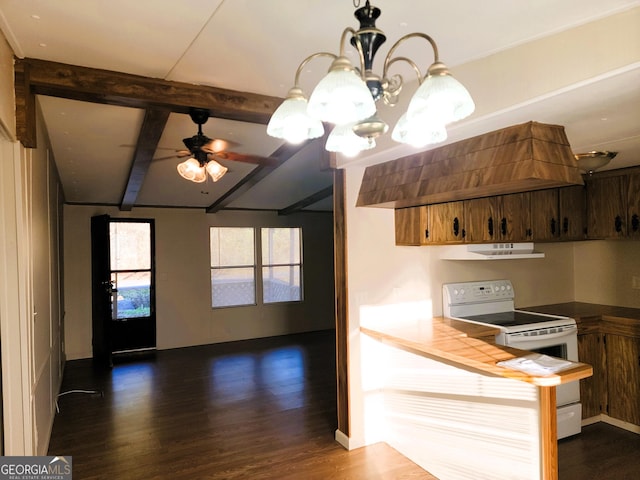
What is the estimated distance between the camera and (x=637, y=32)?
1.38 metres

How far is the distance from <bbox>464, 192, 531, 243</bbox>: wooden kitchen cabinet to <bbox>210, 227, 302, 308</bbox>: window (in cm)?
482

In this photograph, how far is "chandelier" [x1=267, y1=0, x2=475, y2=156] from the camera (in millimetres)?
1064

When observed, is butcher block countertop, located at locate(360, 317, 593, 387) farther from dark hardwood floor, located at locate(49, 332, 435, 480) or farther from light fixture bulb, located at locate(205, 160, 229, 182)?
light fixture bulb, located at locate(205, 160, 229, 182)

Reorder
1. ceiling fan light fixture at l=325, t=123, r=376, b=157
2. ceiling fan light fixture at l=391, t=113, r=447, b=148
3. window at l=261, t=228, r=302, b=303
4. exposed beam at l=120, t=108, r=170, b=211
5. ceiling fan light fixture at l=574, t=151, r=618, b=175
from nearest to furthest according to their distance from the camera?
ceiling fan light fixture at l=391, t=113, r=447, b=148 → ceiling fan light fixture at l=325, t=123, r=376, b=157 → exposed beam at l=120, t=108, r=170, b=211 → ceiling fan light fixture at l=574, t=151, r=618, b=175 → window at l=261, t=228, r=302, b=303

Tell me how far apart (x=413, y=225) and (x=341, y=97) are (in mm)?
2430

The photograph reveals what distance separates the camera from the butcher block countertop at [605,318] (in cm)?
343

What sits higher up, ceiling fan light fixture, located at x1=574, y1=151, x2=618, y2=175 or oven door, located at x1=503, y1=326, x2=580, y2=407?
ceiling fan light fixture, located at x1=574, y1=151, x2=618, y2=175

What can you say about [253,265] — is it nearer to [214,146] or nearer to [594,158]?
[214,146]

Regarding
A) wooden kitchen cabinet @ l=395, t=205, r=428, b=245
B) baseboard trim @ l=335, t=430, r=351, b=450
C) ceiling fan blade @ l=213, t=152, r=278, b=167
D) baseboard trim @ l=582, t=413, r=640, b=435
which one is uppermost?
ceiling fan blade @ l=213, t=152, r=278, b=167

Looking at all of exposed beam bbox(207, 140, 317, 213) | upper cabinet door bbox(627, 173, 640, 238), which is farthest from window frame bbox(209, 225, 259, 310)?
upper cabinet door bbox(627, 173, 640, 238)

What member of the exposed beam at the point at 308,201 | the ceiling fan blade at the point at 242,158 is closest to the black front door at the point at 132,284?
the exposed beam at the point at 308,201

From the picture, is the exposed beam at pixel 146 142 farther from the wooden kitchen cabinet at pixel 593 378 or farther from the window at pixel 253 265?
the wooden kitchen cabinet at pixel 593 378

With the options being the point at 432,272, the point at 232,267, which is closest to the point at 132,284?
the point at 232,267

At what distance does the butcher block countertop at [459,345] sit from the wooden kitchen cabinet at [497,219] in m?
0.76
